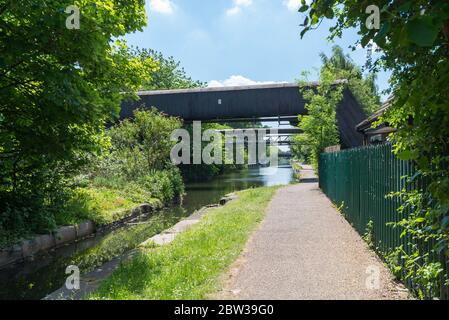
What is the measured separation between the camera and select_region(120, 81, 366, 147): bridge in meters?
27.1

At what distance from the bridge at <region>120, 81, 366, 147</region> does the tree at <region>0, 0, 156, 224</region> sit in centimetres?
1779

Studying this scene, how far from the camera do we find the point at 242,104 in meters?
29.6

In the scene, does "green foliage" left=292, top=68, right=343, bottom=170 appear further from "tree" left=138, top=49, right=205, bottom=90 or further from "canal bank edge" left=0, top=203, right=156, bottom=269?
"tree" left=138, top=49, right=205, bottom=90

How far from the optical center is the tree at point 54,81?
21.9 feet

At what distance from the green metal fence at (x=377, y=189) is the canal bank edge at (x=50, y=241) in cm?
716

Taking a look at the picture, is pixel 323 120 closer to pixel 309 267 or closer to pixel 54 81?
pixel 309 267

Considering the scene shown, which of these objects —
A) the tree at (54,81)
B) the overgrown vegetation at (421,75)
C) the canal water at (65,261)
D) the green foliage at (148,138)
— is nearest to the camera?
the overgrown vegetation at (421,75)

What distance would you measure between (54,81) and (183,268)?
3803 millimetres

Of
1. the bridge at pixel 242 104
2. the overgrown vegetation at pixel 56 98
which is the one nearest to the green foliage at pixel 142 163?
the overgrown vegetation at pixel 56 98

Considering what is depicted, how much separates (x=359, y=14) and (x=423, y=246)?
266 cm

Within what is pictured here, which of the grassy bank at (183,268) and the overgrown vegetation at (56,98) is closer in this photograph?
the grassy bank at (183,268)

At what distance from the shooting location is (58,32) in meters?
6.68

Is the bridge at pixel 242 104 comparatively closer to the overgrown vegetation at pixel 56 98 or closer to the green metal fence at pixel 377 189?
the overgrown vegetation at pixel 56 98

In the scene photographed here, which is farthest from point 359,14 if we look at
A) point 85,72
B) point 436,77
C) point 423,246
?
point 85,72
